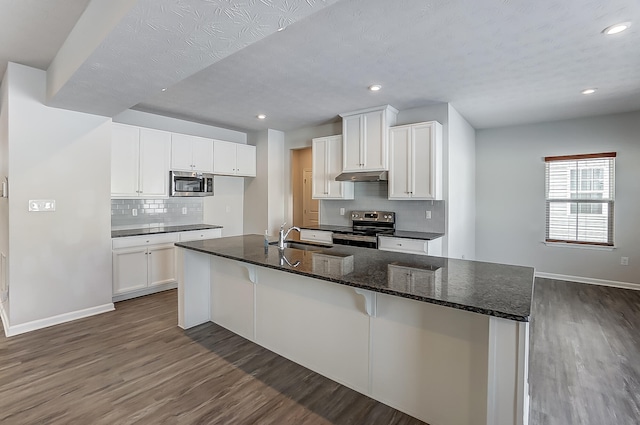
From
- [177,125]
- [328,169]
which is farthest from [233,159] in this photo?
[328,169]

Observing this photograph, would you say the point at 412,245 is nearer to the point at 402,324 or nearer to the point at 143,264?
the point at 402,324

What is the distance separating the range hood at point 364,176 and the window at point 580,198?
293 centimetres

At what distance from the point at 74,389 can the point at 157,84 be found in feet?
7.59

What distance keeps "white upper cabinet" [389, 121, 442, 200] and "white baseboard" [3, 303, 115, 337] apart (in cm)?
378

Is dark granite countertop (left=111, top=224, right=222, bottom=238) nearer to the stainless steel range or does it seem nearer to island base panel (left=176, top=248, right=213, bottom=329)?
island base panel (left=176, top=248, right=213, bottom=329)

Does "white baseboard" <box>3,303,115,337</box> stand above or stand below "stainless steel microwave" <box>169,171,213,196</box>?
below

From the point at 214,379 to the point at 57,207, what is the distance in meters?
2.52

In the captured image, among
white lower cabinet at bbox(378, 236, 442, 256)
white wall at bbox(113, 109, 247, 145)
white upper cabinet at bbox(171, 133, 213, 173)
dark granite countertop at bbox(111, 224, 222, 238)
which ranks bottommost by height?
white lower cabinet at bbox(378, 236, 442, 256)

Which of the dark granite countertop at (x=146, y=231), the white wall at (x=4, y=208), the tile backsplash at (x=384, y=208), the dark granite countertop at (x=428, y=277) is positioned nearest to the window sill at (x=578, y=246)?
the tile backsplash at (x=384, y=208)

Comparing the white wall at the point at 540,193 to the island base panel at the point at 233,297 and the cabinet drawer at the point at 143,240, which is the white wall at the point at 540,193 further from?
the cabinet drawer at the point at 143,240

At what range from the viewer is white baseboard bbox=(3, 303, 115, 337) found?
306 cm

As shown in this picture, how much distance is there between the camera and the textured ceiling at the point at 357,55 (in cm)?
180

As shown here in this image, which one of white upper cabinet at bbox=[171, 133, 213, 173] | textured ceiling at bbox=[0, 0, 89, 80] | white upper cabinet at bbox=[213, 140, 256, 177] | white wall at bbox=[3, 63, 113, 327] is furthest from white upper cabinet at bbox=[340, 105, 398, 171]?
textured ceiling at bbox=[0, 0, 89, 80]

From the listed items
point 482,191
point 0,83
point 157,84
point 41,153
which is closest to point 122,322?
point 41,153
